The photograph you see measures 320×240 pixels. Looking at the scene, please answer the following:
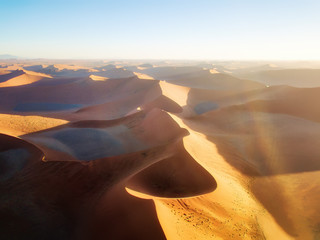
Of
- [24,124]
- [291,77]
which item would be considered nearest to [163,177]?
[24,124]

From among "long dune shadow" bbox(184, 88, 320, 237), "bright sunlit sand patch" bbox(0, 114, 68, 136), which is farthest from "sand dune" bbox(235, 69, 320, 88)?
"bright sunlit sand patch" bbox(0, 114, 68, 136)

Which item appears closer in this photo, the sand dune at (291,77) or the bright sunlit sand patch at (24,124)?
the bright sunlit sand patch at (24,124)

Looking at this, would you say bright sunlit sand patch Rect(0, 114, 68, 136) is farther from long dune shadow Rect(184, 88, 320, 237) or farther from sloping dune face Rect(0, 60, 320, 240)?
long dune shadow Rect(184, 88, 320, 237)

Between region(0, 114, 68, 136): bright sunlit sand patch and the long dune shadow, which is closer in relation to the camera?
the long dune shadow

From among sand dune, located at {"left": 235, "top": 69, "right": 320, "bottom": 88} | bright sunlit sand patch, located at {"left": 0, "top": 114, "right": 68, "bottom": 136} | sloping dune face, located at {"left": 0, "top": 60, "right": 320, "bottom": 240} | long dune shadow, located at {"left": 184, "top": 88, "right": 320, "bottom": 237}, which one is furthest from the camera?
sand dune, located at {"left": 235, "top": 69, "right": 320, "bottom": 88}

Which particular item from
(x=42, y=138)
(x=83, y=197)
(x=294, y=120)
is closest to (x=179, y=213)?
(x=83, y=197)

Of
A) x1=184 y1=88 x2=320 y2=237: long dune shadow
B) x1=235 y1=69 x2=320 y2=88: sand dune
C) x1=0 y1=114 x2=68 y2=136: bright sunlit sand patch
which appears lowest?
x1=184 y1=88 x2=320 y2=237: long dune shadow

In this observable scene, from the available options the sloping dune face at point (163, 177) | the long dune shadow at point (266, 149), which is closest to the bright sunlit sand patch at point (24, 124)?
→ the sloping dune face at point (163, 177)

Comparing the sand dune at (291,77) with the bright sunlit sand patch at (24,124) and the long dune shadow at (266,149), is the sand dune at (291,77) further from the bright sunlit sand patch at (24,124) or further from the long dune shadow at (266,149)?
the bright sunlit sand patch at (24,124)

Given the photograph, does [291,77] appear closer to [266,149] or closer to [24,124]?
[266,149]

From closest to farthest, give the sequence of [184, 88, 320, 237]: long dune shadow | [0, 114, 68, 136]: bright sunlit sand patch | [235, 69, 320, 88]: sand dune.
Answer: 1. [184, 88, 320, 237]: long dune shadow
2. [0, 114, 68, 136]: bright sunlit sand patch
3. [235, 69, 320, 88]: sand dune

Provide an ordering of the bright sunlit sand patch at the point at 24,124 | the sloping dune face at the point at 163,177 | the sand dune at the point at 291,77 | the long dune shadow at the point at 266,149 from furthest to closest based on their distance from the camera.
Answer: the sand dune at the point at 291,77, the bright sunlit sand patch at the point at 24,124, the long dune shadow at the point at 266,149, the sloping dune face at the point at 163,177
